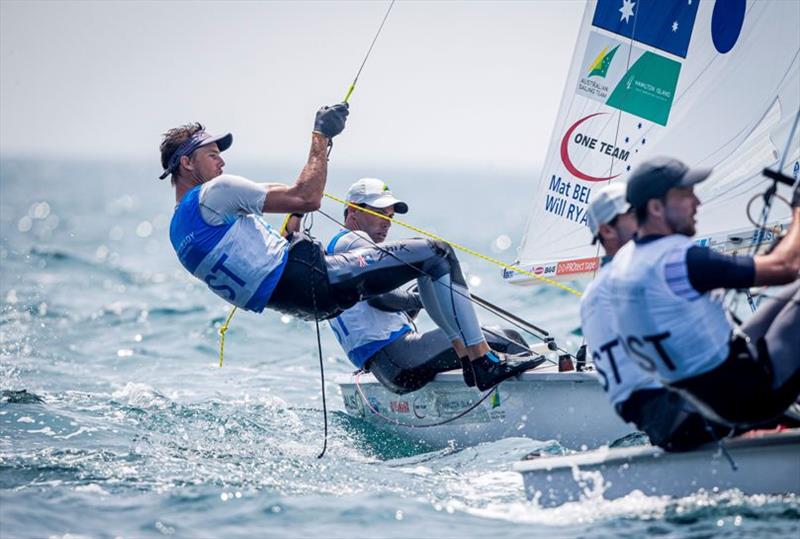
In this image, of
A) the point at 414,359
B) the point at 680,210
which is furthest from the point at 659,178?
the point at 414,359

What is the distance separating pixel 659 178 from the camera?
163 inches

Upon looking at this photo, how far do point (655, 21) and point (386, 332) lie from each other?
231 cm

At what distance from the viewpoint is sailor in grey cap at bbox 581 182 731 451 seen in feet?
14.5

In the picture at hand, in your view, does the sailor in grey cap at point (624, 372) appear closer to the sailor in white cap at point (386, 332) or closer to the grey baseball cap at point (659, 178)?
the grey baseball cap at point (659, 178)

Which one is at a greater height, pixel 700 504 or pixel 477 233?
pixel 477 233

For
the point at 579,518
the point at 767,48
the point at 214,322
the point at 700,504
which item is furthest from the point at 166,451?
the point at 214,322

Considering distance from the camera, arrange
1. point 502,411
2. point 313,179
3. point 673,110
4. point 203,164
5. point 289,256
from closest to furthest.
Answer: point 313,179 → point 289,256 → point 203,164 → point 502,411 → point 673,110

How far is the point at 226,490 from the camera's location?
16.8ft

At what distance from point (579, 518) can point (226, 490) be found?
156 cm

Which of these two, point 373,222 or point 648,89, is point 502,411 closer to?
point 373,222

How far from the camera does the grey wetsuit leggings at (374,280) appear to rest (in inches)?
225

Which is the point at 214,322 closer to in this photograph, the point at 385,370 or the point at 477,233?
the point at 385,370

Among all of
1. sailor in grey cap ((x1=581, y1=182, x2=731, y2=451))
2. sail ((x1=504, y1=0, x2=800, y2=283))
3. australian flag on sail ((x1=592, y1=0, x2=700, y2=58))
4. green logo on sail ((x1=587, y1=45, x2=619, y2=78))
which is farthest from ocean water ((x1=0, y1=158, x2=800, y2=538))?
australian flag on sail ((x1=592, y1=0, x2=700, y2=58))

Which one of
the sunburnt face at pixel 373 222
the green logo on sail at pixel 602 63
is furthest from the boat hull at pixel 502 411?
the green logo on sail at pixel 602 63
